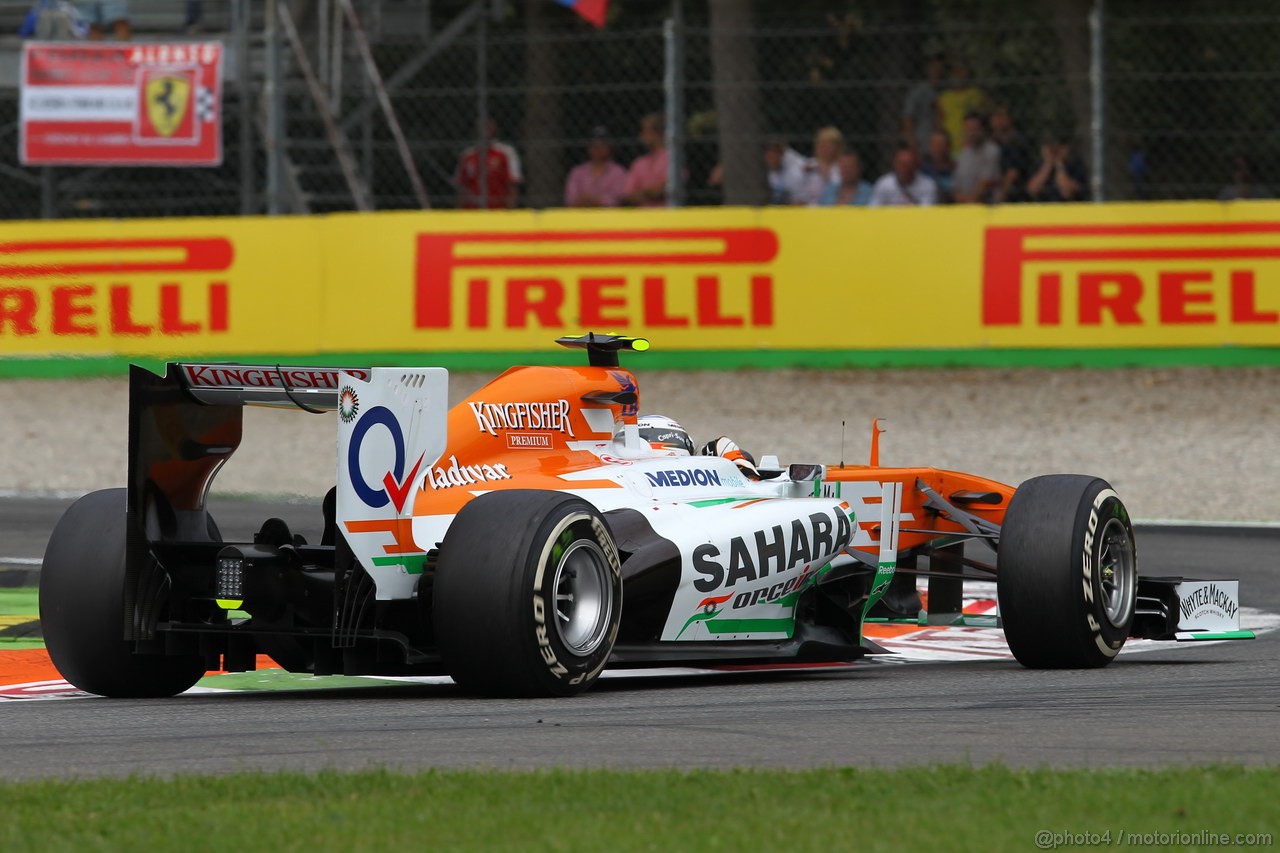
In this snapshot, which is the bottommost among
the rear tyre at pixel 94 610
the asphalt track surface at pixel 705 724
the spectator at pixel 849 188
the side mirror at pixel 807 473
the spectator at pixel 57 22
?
the asphalt track surface at pixel 705 724

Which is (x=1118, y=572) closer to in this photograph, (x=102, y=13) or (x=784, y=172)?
(x=784, y=172)

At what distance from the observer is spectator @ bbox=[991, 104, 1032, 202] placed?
1723 centimetres

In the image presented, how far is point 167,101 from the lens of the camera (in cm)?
1858

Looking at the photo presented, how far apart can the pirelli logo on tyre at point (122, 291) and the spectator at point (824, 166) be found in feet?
15.1

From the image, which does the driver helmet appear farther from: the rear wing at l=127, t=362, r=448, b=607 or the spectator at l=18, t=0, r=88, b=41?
the spectator at l=18, t=0, r=88, b=41

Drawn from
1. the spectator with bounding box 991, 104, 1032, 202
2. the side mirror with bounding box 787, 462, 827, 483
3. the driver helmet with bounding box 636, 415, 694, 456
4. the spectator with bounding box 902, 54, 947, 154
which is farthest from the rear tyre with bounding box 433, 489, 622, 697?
the spectator with bounding box 902, 54, 947, 154

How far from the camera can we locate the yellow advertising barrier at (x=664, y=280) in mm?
16422

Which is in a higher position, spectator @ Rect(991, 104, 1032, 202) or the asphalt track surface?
spectator @ Rect(991, 104, 1032, 202)

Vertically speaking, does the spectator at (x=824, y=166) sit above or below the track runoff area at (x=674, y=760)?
above

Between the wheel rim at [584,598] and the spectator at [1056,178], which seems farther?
the spectator at [1056,178]

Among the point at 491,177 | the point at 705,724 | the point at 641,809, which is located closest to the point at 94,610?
the point at 705,724

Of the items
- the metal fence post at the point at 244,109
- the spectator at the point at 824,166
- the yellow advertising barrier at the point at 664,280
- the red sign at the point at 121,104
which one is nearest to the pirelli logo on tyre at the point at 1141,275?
the yellow advertising barrier at the point at 664,280

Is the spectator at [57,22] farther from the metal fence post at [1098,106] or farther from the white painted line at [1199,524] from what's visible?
Answer: the white painted line at [1199,524]

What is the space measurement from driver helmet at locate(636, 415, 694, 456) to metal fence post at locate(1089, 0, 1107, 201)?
8.50m
